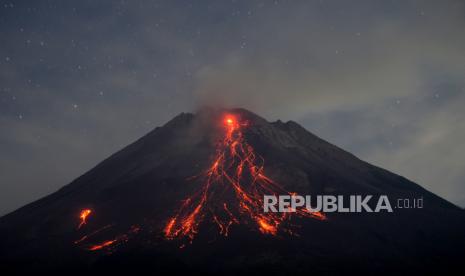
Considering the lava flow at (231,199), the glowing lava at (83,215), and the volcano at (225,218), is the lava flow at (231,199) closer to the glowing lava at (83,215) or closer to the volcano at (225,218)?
the volcano at (225,218)

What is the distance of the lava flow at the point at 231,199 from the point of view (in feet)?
187

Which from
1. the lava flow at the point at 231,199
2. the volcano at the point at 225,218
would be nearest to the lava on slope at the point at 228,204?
the lava flow at the point at 231,199

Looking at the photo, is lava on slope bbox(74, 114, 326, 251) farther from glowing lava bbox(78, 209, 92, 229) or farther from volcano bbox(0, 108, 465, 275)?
volcano bbox(0, 108, 465, 275)

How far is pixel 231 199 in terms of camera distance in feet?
209

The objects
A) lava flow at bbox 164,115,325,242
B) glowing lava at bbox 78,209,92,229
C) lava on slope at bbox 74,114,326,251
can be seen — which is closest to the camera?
lava on slope at bbox 74,114,326,251

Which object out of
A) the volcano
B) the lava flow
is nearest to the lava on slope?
the lava flow

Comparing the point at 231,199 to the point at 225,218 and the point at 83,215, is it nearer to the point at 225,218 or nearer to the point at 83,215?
the point at 225,218

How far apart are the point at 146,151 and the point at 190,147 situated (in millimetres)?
8780

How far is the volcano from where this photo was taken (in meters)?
48.9

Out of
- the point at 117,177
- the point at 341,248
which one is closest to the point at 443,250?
the point at 341,248

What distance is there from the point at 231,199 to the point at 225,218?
594cm

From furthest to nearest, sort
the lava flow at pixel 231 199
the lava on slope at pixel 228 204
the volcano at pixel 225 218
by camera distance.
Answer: the lava flow at pixel 231 199, the lava on slope at pixel 228 204, the volcano at pixel 225 218

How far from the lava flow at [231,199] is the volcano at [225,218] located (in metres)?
0.17

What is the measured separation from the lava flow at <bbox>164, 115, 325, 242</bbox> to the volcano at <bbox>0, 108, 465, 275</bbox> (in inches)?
6.5
